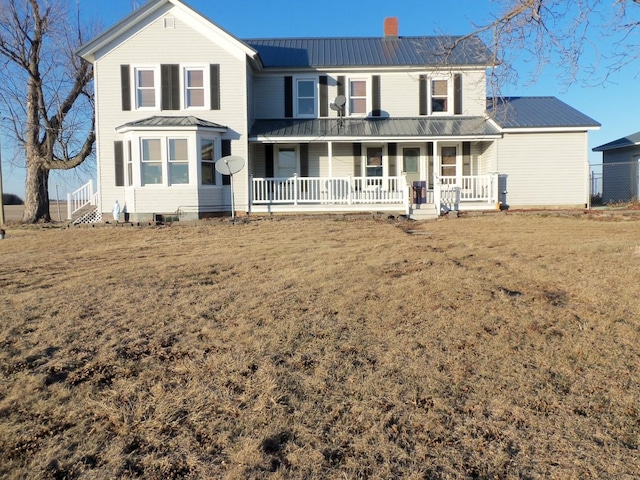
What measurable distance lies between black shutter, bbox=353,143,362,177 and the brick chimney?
5.62 meters

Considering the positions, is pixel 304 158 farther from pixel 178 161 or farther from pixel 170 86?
pixel 170 86

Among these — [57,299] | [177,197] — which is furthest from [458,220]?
[57,299]

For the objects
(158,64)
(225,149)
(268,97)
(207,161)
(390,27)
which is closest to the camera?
(207,161)

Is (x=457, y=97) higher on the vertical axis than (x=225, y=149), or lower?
higher

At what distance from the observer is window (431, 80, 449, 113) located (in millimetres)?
18922

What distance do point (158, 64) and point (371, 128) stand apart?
7313 mm

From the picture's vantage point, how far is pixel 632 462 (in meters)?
2.82

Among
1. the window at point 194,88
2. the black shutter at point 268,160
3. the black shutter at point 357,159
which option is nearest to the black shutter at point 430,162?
the black shutter at point 357,159

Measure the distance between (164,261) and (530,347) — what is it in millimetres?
6318

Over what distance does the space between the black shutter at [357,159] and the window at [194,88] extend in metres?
5.61

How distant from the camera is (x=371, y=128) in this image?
59.2 ft

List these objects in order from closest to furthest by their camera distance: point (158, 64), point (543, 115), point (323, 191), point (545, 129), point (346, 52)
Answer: point (158, 64) → point (323, 191) → point (545, 129) → point (543, 115) → point (346, 52)

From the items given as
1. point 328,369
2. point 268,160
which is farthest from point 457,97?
point 328,369

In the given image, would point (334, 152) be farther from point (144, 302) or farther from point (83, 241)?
point (144, 302)
